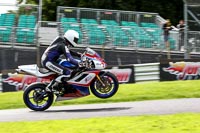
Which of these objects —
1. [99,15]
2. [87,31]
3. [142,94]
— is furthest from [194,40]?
[142,94]

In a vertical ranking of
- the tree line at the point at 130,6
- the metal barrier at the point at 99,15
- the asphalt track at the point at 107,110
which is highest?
the tree line at the point at 130,6

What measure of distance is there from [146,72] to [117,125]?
1016 cm

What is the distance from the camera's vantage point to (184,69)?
18.9 metres

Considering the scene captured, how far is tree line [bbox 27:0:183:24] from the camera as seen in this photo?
35.5 m

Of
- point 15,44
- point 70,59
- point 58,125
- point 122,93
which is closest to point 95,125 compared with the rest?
point 58,125

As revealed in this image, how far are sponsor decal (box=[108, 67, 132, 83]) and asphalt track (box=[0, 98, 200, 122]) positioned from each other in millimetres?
5972

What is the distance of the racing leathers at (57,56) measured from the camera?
464 inches

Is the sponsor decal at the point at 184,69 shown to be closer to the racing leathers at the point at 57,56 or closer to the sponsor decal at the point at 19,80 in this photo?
the sponsor decal at the point at 19,80

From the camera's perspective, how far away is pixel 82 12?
25250 mm

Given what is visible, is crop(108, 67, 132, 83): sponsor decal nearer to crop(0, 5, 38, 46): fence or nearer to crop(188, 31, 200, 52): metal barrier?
crop(188, 31, 200, 52): metal barrier

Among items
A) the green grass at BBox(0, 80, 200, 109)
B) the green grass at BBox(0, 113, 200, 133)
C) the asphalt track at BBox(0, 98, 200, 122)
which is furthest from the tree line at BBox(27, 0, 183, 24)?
the green grass at BBox(0, 113, 200, 133)

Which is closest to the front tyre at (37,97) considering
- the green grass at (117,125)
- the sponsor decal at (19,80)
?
the green grass at (117,125)

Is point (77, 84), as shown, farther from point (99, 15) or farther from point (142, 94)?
point (99, 15)

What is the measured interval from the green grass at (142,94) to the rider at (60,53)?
1.72 metres
